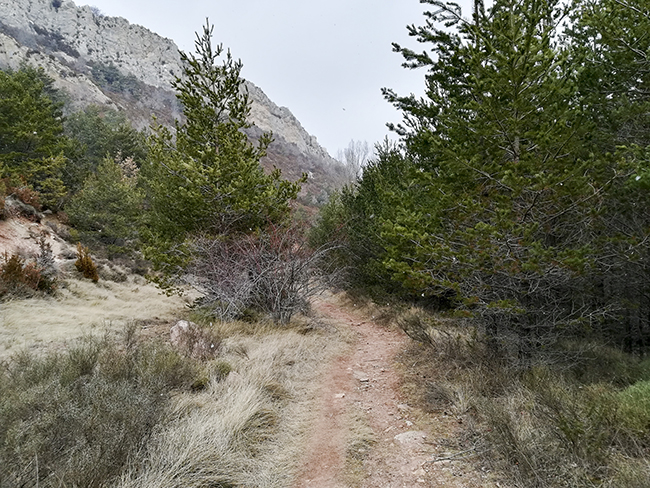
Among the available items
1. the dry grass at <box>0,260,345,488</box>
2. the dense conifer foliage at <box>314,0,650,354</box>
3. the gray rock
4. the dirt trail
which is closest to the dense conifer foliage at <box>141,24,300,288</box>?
the dry grass at <box>0,260,345,488</box>

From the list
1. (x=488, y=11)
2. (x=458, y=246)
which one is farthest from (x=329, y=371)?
A: (x=488, y=11)

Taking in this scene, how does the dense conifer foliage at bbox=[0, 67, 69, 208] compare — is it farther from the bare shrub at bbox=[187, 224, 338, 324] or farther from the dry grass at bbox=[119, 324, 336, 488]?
the dry grass at bbox=[119, 324, 336, 488]

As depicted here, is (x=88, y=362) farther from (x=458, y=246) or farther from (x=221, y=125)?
(x=221, y=125)

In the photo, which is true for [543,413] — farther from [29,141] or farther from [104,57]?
[104,57]

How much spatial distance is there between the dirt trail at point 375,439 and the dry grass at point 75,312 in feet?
16.3

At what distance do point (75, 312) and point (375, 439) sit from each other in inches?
330

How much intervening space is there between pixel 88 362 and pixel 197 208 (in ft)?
18.4

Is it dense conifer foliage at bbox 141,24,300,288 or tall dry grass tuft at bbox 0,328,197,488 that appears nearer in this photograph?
tall dry grass tuft at bbox 0,328,197,488

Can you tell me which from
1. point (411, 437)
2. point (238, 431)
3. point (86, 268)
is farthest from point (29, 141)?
point (411, 437)

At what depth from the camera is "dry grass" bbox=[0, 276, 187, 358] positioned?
6.00 meters

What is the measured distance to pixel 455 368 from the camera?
5184mm

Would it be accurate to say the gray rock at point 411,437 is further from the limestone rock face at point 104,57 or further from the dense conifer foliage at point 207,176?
the limestone rock face at point 104,57

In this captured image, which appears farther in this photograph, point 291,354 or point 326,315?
point 326,315

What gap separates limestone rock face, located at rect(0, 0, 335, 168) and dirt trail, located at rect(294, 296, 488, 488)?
57643mm
